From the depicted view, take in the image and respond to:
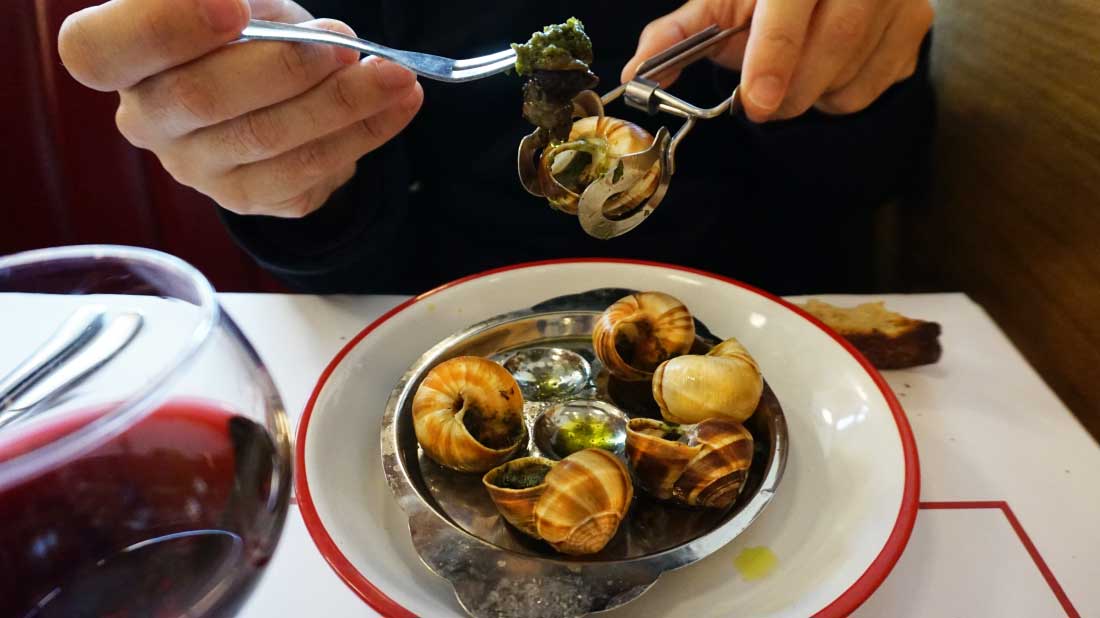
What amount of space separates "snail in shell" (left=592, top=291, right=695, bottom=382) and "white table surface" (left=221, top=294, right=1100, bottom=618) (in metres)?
0.20

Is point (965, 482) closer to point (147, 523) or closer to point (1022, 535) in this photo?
point (1022, 535)

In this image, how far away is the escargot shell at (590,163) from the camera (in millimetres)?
517

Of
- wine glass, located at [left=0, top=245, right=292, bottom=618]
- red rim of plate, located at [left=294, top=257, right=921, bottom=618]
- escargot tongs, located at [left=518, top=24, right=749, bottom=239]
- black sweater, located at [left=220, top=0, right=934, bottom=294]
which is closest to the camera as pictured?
wine glass, located at [left=0, top=245, right=292, bottom=618]

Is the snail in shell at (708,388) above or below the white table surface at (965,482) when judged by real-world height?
above

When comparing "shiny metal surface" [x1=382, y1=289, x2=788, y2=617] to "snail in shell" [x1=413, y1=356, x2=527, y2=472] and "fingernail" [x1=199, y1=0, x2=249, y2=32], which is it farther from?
"fingernail" [x1=199, y1=0, x2=249, y2=32]

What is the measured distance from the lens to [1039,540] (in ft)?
1.54

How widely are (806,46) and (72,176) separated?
1.00 metres

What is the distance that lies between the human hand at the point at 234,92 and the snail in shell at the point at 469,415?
0.22 m

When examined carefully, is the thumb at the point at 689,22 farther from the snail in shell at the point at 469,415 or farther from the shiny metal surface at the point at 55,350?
the shiny metal surface at the point at 55,350

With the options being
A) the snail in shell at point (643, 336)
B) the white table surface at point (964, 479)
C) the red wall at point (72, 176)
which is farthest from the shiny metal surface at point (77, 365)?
the red wall at point (72, 176)

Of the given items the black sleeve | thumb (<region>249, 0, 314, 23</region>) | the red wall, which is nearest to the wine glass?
thumb (<region>249, 0, 314, 23</region>)

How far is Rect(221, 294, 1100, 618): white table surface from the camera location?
1.43ft

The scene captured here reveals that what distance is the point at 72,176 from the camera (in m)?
1.03

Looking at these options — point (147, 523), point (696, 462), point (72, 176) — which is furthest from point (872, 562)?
point (72, 176)
